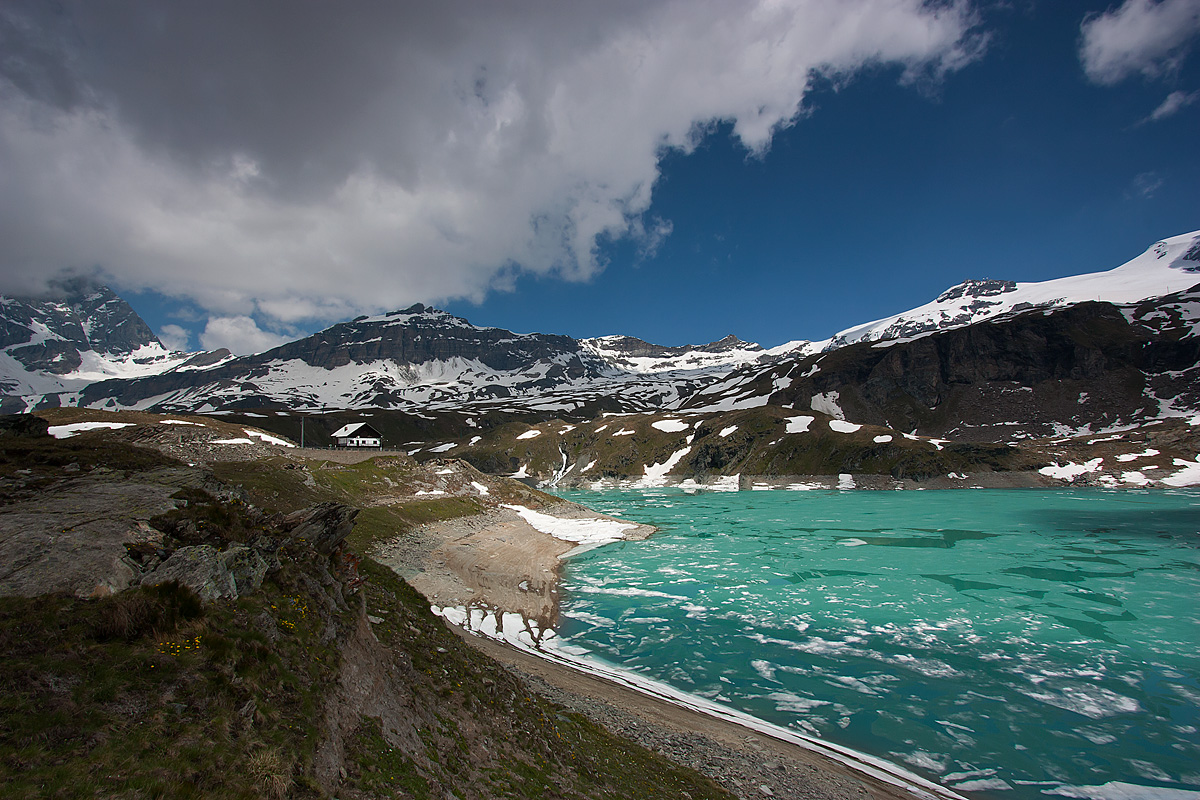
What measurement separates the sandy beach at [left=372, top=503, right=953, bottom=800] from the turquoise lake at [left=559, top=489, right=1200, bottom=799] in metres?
2.09

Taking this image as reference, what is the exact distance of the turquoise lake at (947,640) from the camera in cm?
1611

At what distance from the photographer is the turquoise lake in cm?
1611

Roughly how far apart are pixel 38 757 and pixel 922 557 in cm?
4990

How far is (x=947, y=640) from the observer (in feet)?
79.0

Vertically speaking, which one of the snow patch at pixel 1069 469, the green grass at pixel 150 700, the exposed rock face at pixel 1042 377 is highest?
the exposed rock face at pixel 1042 377

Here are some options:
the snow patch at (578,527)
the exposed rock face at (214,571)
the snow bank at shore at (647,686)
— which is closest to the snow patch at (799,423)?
the snow patch at (578,527)

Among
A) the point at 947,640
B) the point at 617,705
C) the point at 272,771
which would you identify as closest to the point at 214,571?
the point at 272,771

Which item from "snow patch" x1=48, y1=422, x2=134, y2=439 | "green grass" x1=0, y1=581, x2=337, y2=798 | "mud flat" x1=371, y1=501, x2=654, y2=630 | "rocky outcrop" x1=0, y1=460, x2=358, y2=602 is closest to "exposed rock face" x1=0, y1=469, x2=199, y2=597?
"rocky outcrop" x1=0, y1=460, x2=358, y2=602

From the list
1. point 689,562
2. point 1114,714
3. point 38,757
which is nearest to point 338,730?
point 38,757

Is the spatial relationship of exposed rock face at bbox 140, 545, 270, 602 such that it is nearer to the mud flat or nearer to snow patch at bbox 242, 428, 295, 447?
the mud flat

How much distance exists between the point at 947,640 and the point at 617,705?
56.8ft

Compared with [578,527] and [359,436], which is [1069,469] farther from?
[359,436]

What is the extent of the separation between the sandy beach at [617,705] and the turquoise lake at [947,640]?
2093mm

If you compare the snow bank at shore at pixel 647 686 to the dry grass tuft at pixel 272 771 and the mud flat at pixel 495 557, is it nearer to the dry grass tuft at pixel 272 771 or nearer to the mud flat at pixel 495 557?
the mud flat at pixel 495 557
